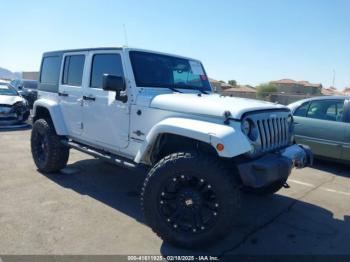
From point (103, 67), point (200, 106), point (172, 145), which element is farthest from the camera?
point (103, 67)

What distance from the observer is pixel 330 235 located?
12.5ft

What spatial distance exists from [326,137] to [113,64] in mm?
4614

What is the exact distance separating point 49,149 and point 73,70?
133cm

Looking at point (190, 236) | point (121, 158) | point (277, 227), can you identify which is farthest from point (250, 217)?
point (121, 158)

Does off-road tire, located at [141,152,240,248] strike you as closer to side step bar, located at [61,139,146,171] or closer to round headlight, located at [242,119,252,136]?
round headlight, located at [242,119,252,136]

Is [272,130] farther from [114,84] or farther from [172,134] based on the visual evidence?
[114,84]

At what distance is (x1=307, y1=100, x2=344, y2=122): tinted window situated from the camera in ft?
22.1

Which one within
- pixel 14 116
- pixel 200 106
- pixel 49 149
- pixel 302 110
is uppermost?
pixel 200 106

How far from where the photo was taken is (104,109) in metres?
4.49

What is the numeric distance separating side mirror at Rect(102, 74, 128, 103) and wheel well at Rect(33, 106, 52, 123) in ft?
7.33

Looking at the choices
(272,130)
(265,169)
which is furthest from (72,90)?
(265,169)

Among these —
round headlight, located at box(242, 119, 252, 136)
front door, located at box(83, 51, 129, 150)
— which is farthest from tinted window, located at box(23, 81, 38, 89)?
round headlight, located at box(242, 119, 252, 136)

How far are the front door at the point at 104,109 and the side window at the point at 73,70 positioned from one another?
295 millimetres

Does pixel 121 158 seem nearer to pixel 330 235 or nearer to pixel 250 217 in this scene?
pixel 250 217
